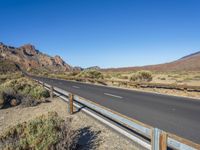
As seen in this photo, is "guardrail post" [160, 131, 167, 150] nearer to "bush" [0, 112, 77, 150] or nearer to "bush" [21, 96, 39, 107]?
"bush" [0, 112, 77, 150]

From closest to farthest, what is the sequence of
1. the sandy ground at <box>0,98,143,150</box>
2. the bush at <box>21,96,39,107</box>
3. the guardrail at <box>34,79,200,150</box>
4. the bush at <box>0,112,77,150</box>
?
the guardrail at <box>34,79,200,150</box> < the bush at <box>0,112,77,150</box> < the sandy ground at <box>0,98,143,150</box> < the bush at <box>21,96,39,107</box>

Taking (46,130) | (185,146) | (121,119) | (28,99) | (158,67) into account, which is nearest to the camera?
A: (185,146)

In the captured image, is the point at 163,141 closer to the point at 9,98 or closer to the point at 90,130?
the point at 90,130

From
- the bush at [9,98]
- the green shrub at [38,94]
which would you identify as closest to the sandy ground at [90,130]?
the bush at [9,98]

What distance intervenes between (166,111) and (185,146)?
22.4 ft

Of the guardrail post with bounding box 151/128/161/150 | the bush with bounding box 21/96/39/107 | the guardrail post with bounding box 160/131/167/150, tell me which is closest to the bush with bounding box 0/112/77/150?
the guardrail post with bounding box 151/128/161/150

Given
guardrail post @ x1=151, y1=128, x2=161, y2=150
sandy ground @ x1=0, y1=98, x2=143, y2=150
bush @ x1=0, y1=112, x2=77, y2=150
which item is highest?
guardrail post @ x1=151, y1=128, x2=161, y2=150

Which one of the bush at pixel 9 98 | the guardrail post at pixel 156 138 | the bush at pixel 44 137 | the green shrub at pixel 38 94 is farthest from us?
the green shrub at pixel 38 94

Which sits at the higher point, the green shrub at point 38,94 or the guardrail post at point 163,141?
the guardrail post at point 163,141

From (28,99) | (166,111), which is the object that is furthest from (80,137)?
(28,99)

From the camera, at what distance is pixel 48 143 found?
17.1 ft

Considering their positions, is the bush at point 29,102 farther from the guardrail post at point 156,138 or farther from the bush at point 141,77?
the bush at point 141,77

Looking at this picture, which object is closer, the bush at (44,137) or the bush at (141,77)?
the bush at (44,137)

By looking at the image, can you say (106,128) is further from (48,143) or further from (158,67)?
(158,67)
